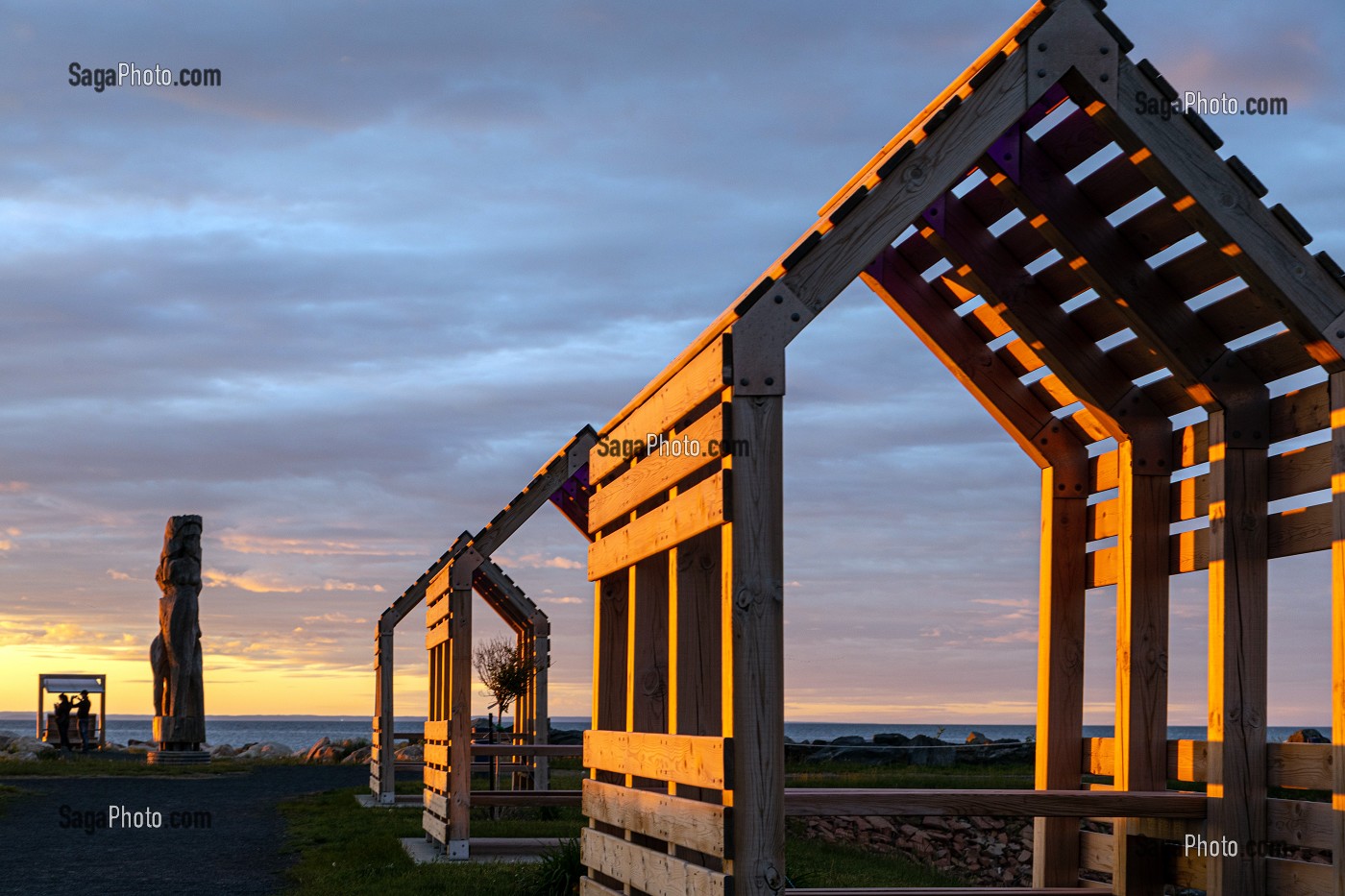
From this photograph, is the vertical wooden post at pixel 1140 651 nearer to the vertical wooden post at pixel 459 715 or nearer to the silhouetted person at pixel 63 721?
the vertical wooden post at pixel 459 715

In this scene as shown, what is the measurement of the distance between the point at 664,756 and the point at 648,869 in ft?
2.05

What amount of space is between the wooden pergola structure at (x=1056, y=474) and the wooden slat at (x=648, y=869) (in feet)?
0.08

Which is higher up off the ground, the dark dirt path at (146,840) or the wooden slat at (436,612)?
the wooden slat at (436,612)

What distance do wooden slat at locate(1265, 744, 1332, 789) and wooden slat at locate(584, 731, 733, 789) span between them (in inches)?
115

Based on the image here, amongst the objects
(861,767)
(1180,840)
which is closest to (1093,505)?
(1180,840)

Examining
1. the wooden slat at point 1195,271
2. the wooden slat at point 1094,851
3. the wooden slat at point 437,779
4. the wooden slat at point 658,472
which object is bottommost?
the wooden slat at point 437,779

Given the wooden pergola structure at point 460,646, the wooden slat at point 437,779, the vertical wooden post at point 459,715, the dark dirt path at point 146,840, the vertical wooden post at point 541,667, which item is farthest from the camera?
the vertical wooden post at point 541,667

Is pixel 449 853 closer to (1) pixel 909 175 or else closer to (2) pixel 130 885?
(2) pixel 130 885

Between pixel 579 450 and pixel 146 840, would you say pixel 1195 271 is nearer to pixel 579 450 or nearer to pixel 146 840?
pixel 579 450

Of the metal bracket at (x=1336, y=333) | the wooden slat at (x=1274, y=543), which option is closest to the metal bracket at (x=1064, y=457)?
the wooden slat at (x=1274, y=543)

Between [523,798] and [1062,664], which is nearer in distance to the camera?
[1062,664]

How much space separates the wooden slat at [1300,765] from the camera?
6.68 meters

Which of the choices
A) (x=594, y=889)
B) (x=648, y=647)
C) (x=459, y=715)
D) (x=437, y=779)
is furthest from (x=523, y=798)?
(x=648, y=647)

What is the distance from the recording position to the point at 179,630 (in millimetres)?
28875
